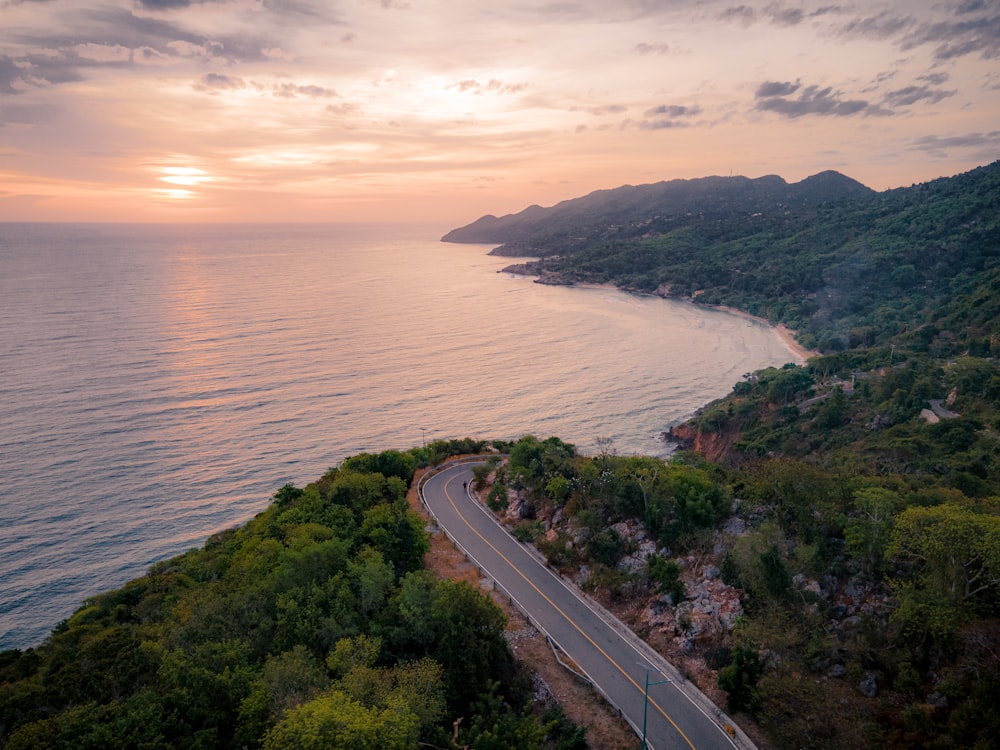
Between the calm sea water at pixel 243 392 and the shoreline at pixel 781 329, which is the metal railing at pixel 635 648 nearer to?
the calm sea water at pixel 243 392

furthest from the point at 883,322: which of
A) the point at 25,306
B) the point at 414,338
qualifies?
the point at 25,306

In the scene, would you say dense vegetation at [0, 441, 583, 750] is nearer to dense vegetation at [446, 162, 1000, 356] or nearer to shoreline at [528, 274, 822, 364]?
dense vegetation at [446, 162, 1000, 356]

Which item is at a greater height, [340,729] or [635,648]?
[340,729]

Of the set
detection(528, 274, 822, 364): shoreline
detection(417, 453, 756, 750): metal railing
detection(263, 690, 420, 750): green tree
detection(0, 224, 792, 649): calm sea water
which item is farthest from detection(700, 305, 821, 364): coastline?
detection(263, 690, 420, 750): green tree

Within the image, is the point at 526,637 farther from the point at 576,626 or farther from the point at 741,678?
the point at 741,678

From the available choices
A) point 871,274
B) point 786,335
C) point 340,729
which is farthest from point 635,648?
point 871,274

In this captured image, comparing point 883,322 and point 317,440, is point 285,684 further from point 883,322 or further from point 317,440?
point 883,322
